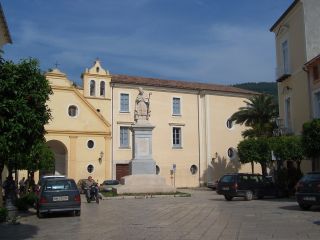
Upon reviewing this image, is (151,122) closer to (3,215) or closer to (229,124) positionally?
(229,124)

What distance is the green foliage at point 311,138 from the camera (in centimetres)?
2173

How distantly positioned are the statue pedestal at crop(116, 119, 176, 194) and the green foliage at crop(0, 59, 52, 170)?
44.0 ft

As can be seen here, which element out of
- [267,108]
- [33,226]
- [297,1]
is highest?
[297,1]

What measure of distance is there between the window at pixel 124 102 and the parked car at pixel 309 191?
97.0 feet

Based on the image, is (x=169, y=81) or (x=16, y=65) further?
(x=169, y=81)

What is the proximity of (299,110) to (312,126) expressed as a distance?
902cm

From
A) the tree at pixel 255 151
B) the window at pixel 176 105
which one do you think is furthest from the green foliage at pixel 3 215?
the window at pixel 176 105

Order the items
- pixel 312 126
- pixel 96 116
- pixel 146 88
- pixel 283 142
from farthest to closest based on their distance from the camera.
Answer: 1. pixel 146 88
2. pixel 96 116
3. pixel 283 142
4. pixel 312 126

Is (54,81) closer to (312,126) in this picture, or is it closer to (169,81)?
(169,81)

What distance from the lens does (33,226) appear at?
1396 cm

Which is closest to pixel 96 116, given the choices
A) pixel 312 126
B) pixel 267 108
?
pixel 267 108

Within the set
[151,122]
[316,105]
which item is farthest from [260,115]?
[316,105]

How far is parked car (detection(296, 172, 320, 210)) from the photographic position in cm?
1631

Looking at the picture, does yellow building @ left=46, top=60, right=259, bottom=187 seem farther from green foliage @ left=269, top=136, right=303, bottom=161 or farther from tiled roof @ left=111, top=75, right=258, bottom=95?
green foliage @ left=269, top=136, right=303, bottom=161
